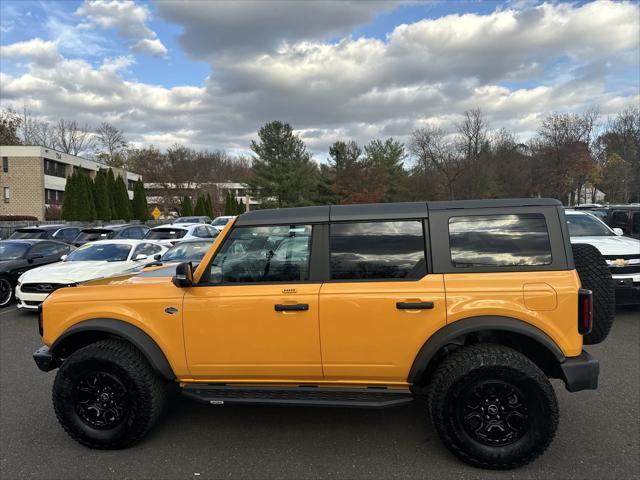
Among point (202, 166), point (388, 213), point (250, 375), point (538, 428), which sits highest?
point (202, 166)

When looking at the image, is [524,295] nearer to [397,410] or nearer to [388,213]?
[388,213]

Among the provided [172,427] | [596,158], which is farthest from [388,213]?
[596,158]

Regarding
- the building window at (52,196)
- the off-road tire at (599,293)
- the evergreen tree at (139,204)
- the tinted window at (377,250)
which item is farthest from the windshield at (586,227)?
the building window at (52,196)

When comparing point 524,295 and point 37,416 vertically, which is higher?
point 524,295

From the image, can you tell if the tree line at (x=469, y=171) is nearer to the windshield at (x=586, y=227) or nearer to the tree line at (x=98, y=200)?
the tree line at (x=98, y=200)

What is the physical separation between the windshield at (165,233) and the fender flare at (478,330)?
43.5ft

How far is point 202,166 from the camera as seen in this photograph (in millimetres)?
69562

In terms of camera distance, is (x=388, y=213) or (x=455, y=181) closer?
(x=388, y=213)

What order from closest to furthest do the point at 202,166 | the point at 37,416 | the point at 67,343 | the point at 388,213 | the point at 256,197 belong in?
the point at 388,213 → the point at 67,343 → the point at 37,416 → the point at 256,197 → the point at 202,166

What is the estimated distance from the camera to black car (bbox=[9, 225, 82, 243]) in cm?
1639

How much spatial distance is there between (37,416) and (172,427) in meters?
1.35

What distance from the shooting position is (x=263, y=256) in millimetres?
3447

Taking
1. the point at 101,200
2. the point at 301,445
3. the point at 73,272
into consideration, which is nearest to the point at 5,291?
the point at 73,272

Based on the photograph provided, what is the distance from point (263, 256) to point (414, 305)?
1.20 meters
